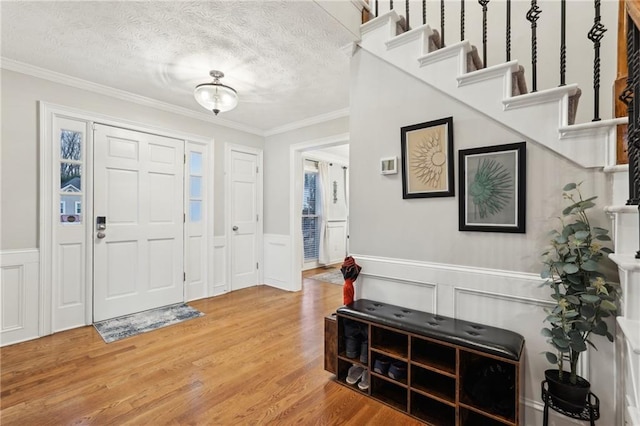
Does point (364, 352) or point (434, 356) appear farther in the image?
point (364, 352)

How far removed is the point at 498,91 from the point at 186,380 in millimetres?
2793

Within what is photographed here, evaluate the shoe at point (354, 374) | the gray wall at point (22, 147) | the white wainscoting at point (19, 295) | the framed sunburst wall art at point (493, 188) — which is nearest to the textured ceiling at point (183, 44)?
the gray wall at point (22, 147)

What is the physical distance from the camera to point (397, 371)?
179 cm

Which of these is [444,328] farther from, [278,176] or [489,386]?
[278,176]

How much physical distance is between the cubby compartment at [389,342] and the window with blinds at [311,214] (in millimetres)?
4249

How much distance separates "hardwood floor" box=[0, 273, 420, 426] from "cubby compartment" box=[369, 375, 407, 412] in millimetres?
54

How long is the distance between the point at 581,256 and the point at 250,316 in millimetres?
2992

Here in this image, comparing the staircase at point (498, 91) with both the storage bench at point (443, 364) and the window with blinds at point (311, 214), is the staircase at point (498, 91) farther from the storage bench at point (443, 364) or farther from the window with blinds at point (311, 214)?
the window with blinds at point (311, 214)

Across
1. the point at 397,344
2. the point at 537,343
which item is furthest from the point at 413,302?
the point at 537,343

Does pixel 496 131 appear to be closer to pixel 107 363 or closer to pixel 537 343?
pixel 537 343

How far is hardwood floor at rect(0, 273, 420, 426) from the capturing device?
1.71m

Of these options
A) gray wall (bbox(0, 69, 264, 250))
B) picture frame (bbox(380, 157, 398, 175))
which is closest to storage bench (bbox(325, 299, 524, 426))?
picture frame (bbox(380, 157, 398, 175))

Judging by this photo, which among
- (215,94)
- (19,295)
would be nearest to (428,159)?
(215,94)

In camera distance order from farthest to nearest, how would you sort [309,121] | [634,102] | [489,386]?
[309,121], [489,386], [634,102]
